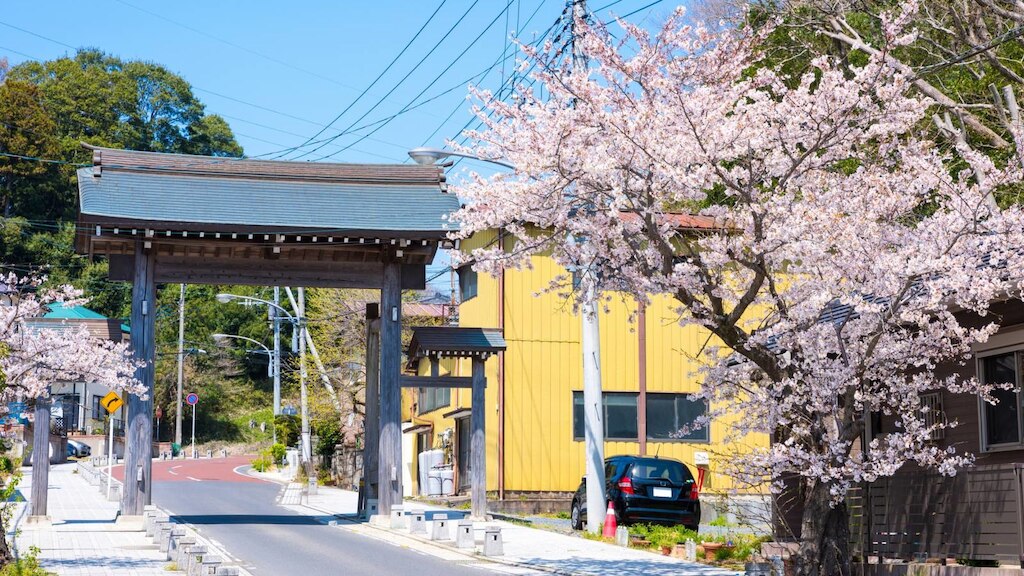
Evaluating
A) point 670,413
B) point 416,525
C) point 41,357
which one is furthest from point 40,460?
point 670,413

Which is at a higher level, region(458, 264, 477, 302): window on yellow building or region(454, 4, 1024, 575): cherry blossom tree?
region(458, 264, 477, 302): window on yellow building

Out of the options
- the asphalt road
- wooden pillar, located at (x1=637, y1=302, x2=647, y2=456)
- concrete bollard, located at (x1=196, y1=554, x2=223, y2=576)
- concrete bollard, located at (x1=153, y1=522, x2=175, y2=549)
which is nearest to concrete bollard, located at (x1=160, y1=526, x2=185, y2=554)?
concrete bollard, located at (x1=153, y1=522, x2=175, y2=549)

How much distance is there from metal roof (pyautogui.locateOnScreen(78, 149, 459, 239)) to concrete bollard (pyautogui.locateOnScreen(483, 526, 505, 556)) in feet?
25.3

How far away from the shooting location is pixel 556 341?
104ft

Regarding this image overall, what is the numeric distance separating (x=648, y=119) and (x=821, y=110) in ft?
6.40

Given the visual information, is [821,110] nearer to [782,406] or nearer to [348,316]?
[782,406]

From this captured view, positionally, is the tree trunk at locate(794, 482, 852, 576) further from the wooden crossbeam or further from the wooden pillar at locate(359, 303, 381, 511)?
the wooden pillar at locate(359, 303, 381, 511)

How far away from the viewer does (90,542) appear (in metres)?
19.9

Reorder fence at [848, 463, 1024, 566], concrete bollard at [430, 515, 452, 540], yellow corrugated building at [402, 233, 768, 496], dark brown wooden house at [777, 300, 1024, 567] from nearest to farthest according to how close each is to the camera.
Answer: fence at [848, 463, 1024, 566] → dark brown wooden house at [777, 300, 1024, 567] → concrete bollard at [430, 515, 452, 540] → yellow corrugated building at [402, 233, 768, 496]

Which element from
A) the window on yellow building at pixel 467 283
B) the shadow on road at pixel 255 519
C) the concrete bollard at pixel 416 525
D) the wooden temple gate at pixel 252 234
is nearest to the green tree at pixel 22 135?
the window on yellow building at pixel 467 283

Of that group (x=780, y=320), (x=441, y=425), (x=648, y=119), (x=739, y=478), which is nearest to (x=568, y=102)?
(x=648, y=119)

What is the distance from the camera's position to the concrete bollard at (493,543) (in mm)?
18141

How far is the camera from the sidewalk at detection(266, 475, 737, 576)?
645 inches

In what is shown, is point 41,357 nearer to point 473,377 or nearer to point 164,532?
point 164,532
